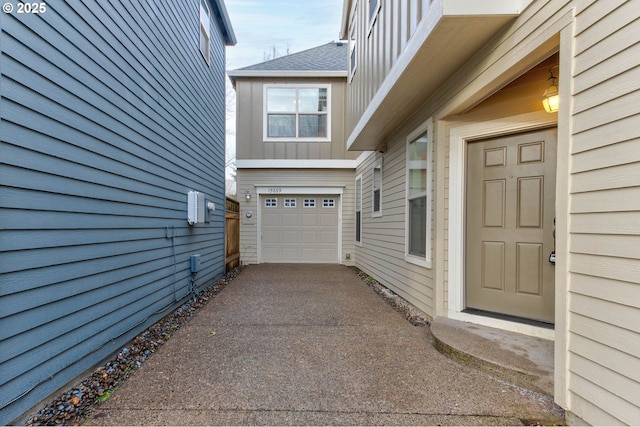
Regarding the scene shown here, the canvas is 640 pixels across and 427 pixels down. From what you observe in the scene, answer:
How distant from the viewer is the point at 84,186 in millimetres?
2371

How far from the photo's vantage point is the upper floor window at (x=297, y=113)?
844cm

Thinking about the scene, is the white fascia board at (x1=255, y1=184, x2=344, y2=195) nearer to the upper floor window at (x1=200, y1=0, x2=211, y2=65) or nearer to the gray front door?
the upper floor window at (x1=200, y1=0, x2=211, y2=65)

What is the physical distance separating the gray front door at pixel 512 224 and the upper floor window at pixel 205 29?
15.3ft

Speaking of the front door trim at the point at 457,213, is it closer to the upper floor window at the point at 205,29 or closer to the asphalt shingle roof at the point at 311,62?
the upper floor window at the point at 205,29

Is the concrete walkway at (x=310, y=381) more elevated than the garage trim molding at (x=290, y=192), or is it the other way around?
the garage trim molding at (x=290, y=192)

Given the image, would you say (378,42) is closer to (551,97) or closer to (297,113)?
(551,97)

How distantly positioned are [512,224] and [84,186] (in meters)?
3.70

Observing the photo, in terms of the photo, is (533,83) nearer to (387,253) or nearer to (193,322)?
(387,253)

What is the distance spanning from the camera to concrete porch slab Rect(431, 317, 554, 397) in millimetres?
2217

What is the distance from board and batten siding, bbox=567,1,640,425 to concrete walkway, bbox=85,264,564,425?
479 mm

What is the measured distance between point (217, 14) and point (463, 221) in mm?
5913

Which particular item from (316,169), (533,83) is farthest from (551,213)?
(316,169)

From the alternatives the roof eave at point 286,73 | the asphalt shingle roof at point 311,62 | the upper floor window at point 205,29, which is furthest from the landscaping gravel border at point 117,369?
the asphalt shingle roof at point 311,62

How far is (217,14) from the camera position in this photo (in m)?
6.15
